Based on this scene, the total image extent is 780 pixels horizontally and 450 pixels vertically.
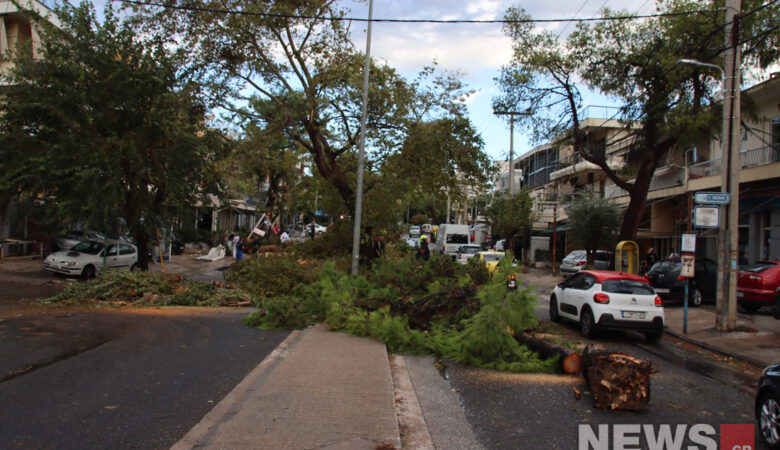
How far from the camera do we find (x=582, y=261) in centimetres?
2984

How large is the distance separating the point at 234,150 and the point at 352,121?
466 centimetres

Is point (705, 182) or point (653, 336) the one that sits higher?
point (705, 182)

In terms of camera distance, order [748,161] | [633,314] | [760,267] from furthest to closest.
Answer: [748,161] → [760,267] → [633,314]

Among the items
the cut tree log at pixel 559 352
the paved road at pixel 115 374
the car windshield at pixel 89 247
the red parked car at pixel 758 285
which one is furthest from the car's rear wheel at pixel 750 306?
the car windshield at pixel 89 247

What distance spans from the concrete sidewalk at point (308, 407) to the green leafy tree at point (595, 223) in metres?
24.5

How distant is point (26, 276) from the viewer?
1925 cm

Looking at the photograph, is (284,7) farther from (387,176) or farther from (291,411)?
(291,411)

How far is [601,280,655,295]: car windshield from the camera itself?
11477 mm

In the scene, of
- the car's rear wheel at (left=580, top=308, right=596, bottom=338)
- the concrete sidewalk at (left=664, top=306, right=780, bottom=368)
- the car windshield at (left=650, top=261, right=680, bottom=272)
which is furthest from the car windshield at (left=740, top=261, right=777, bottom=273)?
the car's rear wheel at (left=580, top=308, right=596, bottom=338)

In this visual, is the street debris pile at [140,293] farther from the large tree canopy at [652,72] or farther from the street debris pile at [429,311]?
the large tree canopy at [652,72]

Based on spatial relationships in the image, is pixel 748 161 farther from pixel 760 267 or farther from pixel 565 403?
pixel 565 403

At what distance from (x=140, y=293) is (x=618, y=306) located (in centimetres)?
1240

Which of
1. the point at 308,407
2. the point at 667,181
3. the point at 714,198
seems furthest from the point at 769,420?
the point at 667,181

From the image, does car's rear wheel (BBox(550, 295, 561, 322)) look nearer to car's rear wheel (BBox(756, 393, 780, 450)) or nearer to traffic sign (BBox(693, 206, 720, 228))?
traffic sign (BBox(693, 206, 720, 228))
